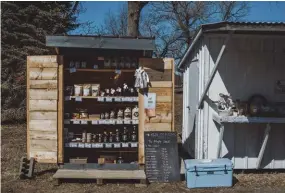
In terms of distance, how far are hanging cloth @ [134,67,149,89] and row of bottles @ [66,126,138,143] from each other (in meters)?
1.13

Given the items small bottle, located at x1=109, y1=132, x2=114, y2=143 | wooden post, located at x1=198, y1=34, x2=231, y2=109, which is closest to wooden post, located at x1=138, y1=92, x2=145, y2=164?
small bottle, located at x1=109, y1=132, x2=114, y2=143

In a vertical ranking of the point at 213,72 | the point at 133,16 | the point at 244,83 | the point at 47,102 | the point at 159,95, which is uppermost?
the point at 133,16

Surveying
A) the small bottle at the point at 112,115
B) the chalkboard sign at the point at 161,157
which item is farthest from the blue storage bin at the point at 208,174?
the small bottle at the point at 112,115

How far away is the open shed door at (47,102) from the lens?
643 cm

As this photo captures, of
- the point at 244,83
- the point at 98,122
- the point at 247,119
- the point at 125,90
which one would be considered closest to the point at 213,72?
the point at 244,83

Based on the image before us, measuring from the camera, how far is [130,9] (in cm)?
1241

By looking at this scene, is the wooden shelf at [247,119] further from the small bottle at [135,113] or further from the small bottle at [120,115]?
the small bottle at [120,115]

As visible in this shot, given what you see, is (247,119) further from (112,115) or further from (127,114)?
(112,115)

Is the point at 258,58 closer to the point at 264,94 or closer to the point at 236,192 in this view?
the point at 264,94

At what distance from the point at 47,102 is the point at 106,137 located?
134cm

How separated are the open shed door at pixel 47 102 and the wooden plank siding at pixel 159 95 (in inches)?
56.6

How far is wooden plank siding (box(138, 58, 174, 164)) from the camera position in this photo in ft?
21.2

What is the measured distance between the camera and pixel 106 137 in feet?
23.1

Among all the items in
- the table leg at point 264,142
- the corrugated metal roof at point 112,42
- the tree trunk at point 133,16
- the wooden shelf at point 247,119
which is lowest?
the table leg at point 264,142
